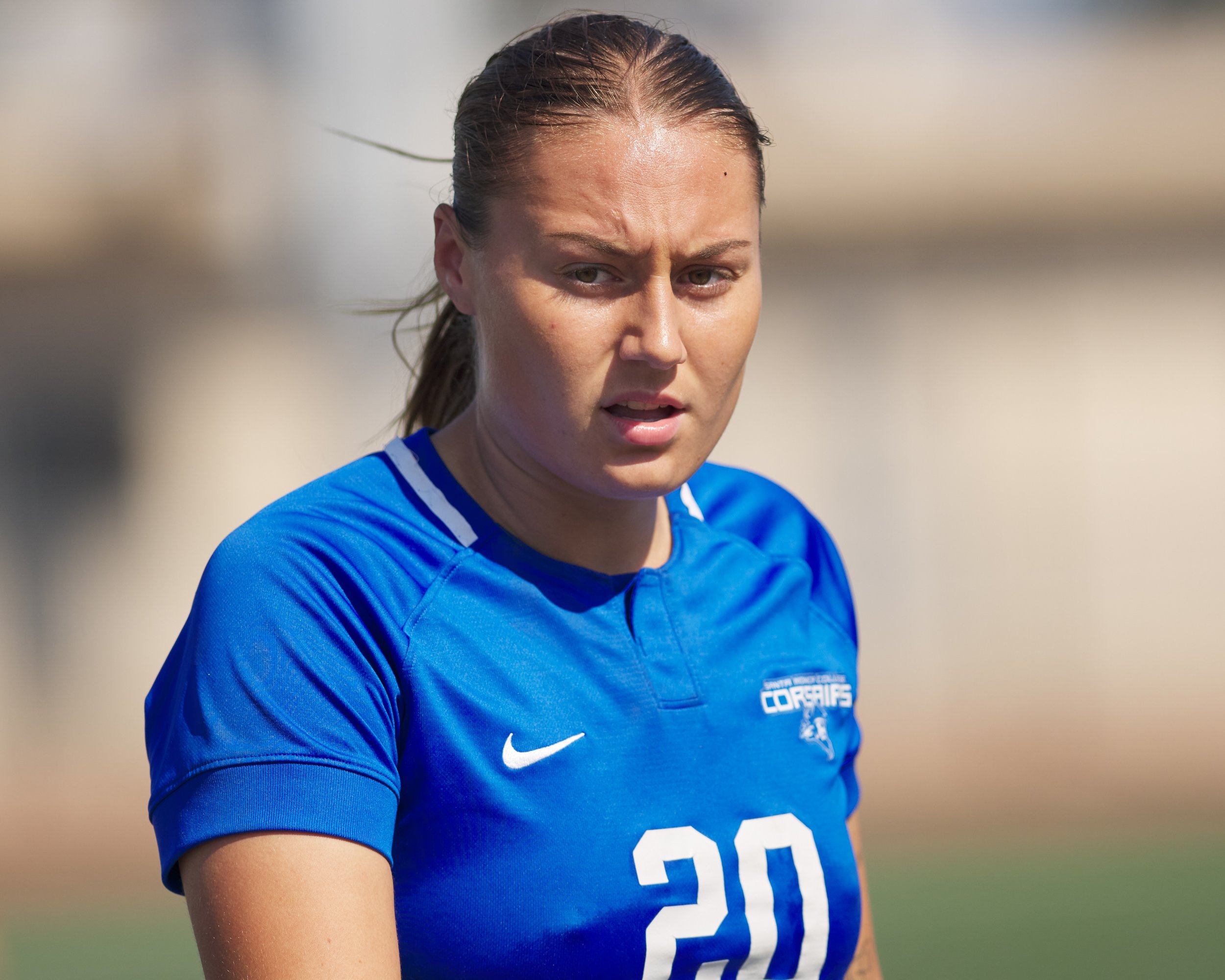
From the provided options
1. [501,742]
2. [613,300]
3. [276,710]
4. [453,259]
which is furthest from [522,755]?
[453,259]

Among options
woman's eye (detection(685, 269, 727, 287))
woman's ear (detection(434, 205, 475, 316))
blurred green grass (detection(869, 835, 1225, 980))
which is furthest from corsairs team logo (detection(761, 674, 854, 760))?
blurred green grass (detection(869, 835, 1225, 980))

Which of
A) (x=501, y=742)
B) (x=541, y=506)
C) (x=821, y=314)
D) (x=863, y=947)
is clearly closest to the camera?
(x=501, y=742)

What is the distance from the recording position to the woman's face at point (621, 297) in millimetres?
1565

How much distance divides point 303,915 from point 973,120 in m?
10.6

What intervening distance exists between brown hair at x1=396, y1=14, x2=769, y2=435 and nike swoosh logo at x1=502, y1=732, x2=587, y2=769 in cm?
61

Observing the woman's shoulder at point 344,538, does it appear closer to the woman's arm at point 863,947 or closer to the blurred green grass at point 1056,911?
the woman's arm at point 863,947

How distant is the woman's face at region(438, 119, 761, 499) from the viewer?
1.57 meters

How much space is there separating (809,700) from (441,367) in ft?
2.43

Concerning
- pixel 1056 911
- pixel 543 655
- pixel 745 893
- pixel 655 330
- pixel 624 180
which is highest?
pixel 624 180

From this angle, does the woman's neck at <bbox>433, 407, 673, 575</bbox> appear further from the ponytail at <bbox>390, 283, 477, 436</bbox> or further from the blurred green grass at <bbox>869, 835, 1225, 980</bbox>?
the blurred green grass at <bbox>869, 835, 1225, 980</bbox>

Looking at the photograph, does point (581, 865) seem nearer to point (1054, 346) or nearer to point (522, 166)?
point (522, 166)

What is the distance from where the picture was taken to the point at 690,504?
1.99m

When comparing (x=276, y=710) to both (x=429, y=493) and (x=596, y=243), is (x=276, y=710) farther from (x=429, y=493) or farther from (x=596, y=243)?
(x=596, y=243)

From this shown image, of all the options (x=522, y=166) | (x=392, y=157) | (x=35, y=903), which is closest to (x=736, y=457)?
(x=392, y=157)
